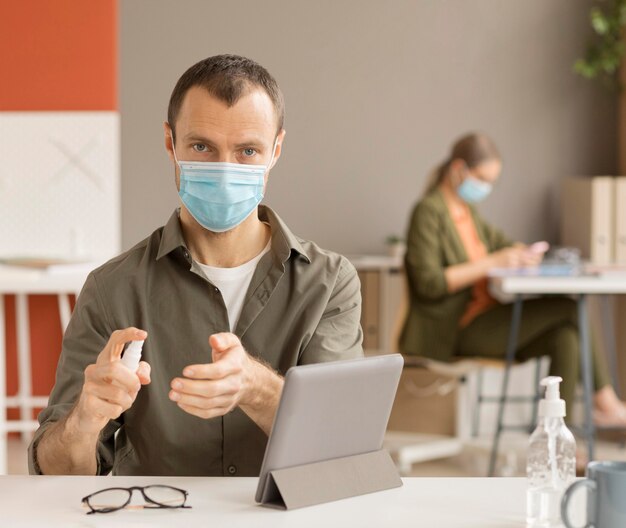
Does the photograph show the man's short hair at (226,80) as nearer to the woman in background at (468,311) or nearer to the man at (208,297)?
the man at (208,297)

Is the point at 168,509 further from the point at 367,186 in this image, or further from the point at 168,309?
the point at 367,186

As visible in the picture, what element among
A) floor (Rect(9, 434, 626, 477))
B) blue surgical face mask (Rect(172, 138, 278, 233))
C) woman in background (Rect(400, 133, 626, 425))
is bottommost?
floor (Rect(9, 434, 626, 477))

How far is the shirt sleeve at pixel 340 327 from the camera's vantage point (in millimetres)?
1668

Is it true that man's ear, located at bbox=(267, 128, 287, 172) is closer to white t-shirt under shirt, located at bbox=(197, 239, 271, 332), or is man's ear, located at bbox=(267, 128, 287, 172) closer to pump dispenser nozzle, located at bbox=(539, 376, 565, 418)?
white t-shirt under shirt, located at bbox=(197, 239, 271, 332)

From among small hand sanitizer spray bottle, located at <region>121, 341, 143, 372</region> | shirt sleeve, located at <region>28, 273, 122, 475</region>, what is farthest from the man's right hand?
shirt sleeve, located at <region>28, 273, 122, 475</region>

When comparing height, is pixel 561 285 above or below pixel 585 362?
above

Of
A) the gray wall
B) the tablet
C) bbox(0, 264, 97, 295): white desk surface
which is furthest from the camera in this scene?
the gray wall

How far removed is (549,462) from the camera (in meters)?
1.34

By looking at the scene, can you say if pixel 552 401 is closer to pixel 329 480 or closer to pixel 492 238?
pixel 329 480

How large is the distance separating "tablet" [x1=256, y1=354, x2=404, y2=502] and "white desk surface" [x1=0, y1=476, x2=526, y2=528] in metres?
0.06

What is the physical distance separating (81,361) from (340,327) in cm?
41

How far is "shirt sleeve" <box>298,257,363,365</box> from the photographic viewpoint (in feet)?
5.47

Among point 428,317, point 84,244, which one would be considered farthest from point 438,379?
point 84,244

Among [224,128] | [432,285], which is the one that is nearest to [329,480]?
[224,128]
